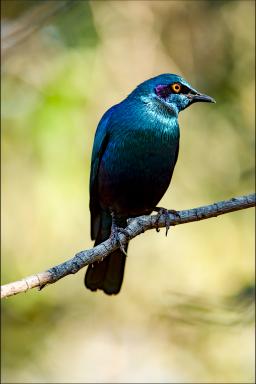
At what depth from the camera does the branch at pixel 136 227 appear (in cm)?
373

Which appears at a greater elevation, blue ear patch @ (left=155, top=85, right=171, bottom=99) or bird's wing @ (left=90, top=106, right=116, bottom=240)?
blue ear patch @ (left=155, top=85, right=171, bottom=99)

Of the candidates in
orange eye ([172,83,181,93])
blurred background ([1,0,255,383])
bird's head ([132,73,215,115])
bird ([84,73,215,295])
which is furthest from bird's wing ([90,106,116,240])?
blurred background ([1,0,255,383])

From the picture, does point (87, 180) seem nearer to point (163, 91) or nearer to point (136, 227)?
point (163, 91)

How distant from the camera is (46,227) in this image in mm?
7543

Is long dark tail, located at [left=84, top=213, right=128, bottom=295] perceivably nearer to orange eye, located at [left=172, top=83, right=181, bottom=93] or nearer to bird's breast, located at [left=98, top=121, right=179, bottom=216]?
bird's breast, located at [left=98, top=121, right=179, bottom=216]

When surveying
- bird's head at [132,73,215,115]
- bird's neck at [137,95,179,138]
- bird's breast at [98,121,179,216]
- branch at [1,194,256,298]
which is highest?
bird's head at [132,73,215,115]

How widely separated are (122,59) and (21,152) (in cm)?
149

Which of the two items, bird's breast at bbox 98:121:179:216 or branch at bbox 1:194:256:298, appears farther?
bird's breast at bbox 98:121:179:216

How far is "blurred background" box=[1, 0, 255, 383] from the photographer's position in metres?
7.38

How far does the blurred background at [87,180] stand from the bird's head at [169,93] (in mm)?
1609

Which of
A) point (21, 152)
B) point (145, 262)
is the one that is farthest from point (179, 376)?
point (21, 152)

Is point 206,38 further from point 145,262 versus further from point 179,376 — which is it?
point 179,376

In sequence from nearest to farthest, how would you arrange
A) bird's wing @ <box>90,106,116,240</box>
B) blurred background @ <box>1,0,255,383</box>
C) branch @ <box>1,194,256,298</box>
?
branch @ <box>1,194,256,298</box>, bird's wing @ <box>90,106,116,240</box>, blurred background @ <box>1,0,255,383</box>

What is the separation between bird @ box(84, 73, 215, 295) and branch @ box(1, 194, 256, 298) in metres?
0.57
